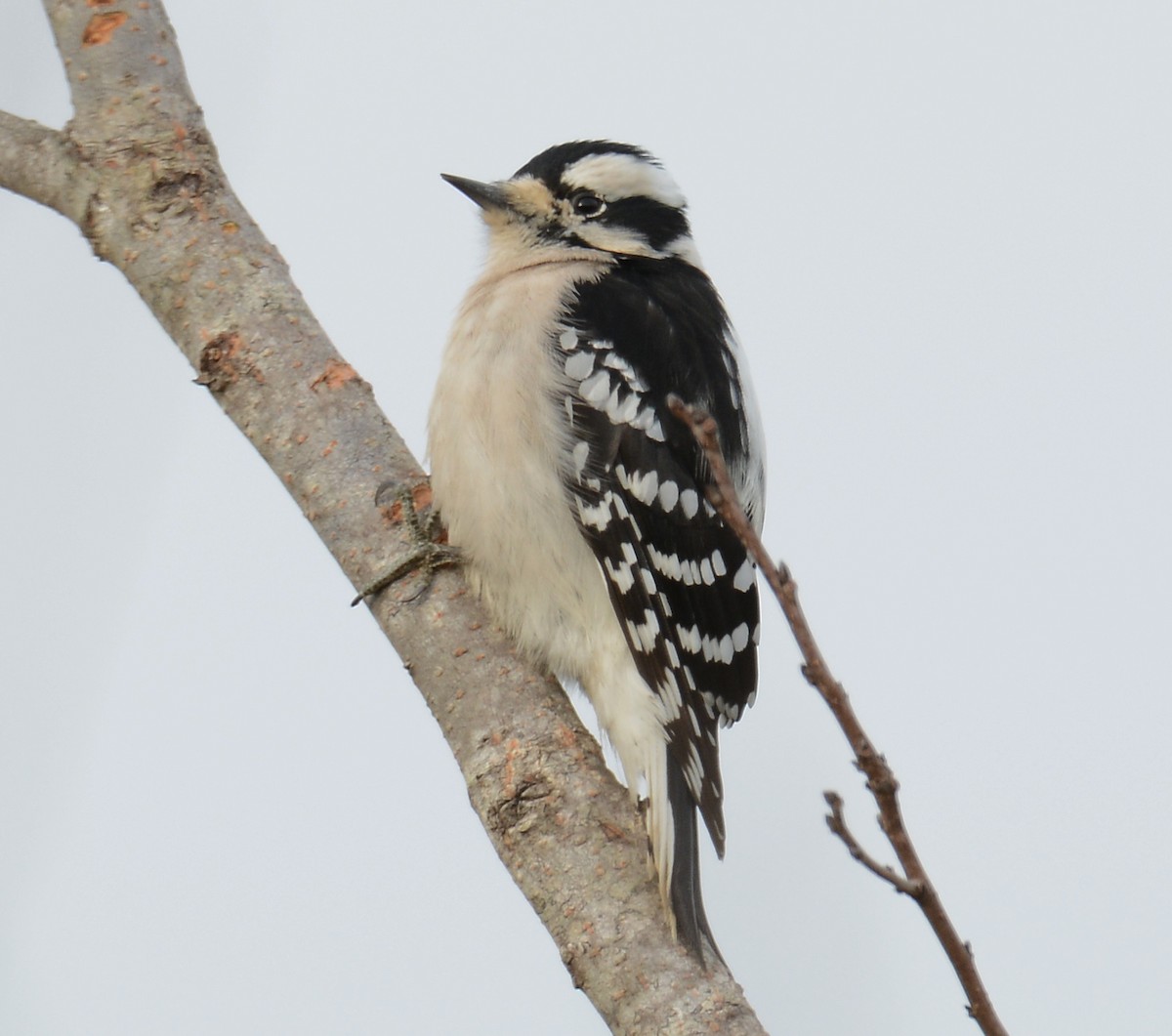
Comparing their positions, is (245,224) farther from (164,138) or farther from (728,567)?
(728,567)

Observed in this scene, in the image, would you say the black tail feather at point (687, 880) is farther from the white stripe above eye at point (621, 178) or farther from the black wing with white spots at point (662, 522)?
the white stripe above eye at point (621, 178)

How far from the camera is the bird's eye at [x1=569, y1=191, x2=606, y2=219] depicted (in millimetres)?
4145

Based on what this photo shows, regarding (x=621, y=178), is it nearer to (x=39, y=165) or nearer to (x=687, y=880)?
(x=39, y=165)

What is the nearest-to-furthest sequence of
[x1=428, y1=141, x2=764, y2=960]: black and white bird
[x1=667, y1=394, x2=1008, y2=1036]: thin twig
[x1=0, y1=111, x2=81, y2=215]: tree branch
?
[x1=667, y1=394, x2=1008, y2=1036]: thin twig < [x1=428, y1=141, x2=764, y2=960]: black and white bird < [x1=0, y1=111, x2=81, y2=215]: tree branch

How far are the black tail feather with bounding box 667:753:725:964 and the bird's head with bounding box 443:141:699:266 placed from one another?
5.80ft

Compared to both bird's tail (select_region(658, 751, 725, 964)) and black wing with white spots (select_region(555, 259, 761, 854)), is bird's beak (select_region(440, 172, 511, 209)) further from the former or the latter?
bird's tail (select_region(658, 751, 725, 964))

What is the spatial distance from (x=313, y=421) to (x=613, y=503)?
2.33ft

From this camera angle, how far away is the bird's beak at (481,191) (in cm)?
409

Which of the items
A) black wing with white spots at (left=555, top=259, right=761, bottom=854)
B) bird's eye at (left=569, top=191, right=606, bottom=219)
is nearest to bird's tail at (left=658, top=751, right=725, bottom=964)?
black wing with white spots at (left=555, top=259, right=761, bottom=854)

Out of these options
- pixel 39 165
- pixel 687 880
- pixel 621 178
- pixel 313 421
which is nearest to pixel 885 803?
pixel 687 880

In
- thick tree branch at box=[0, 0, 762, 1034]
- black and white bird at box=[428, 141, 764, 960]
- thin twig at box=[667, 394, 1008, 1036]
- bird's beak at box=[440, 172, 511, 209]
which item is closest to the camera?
thin twig at box=[667, 394, 1008, 1036]

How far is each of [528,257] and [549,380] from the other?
74cm

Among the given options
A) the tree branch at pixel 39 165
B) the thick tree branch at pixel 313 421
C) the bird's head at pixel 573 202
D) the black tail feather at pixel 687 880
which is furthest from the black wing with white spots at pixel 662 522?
the tree branch at pixel 39 165

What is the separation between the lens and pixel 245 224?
3449 millimetres
